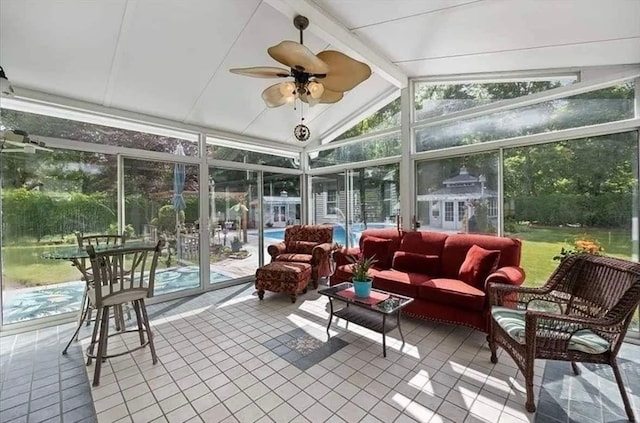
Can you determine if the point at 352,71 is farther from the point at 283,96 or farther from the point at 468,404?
the point at 468,404

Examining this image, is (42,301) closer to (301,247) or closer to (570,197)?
(301,247)

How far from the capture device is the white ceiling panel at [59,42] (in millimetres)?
2242

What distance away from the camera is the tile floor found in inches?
71.4

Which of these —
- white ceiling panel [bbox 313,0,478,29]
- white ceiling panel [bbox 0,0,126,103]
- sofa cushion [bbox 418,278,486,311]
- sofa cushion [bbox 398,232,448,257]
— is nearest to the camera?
white ceiling panel [bbox 0,0,126,103]

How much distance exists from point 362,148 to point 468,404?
12.8 ft

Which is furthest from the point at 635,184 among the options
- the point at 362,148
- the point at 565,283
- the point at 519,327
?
the point at 362,148

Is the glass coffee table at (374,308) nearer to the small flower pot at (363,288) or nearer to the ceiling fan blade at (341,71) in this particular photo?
the small flower pot at (363,288)

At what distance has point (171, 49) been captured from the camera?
112 inches

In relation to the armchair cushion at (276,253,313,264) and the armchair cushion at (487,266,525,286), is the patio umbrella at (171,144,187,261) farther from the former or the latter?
the armchair cushion at (487,266,525,286)

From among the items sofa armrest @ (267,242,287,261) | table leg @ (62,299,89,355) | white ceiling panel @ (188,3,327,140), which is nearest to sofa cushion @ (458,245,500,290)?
sofa armrest @ (267,242,287,261)

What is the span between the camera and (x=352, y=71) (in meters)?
2.20

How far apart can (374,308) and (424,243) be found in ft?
5.00

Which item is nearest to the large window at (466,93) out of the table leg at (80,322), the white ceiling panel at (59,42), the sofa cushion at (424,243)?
the sofa cushion at (424,243)

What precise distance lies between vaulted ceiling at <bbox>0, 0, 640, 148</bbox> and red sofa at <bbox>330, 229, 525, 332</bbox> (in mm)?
1978
